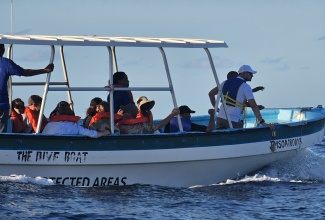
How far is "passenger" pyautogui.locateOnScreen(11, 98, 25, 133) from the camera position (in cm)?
1850

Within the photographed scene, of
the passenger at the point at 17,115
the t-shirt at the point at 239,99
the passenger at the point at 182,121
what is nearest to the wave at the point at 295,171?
the t-shirt at the point at 239,99

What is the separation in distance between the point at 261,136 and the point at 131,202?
3540mm

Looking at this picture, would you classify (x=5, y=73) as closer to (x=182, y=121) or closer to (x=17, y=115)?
(x=17, y=115)

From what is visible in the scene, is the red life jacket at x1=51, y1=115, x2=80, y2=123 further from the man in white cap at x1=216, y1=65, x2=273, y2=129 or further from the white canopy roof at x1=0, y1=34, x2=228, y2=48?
the man in white cap at x1=216, y1=65, x2=273, y2=129

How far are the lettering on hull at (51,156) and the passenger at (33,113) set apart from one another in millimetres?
1018

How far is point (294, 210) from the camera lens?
17.5m

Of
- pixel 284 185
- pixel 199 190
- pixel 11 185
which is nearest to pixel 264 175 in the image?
pixel 284 185

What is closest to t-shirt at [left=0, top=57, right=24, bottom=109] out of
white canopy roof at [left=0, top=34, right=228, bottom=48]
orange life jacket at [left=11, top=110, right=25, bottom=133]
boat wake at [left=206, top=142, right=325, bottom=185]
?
white canopy roof at [left=0, top=34, right=228, bottom=48]

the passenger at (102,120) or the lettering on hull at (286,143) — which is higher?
the passenger at (102,120)

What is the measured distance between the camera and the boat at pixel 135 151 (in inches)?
693

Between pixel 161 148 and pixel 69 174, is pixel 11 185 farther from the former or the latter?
pixel 161 148

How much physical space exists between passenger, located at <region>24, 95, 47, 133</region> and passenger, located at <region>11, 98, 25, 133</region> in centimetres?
14

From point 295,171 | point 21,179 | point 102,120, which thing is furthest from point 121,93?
point 295,171

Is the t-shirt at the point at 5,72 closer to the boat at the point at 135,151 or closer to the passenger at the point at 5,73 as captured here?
the passenger at the point at 5,73
